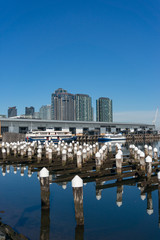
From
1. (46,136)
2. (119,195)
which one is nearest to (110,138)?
(46,136)

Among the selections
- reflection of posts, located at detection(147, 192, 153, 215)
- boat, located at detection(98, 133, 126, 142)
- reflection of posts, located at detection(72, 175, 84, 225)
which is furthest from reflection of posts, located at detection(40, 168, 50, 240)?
boat, located at detection(98, 133, 126, 142)

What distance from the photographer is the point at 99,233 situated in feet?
37.9

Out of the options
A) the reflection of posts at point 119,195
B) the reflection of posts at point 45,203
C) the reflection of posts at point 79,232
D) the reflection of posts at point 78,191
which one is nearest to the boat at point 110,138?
the reflection of posts at point 119,195

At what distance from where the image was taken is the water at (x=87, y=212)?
37.9 ft

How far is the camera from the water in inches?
455

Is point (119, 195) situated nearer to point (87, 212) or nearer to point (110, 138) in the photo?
point (87, 212)

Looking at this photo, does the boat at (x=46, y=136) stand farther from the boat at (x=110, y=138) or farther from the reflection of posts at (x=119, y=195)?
the reflection of posts at (x=119, y=195)

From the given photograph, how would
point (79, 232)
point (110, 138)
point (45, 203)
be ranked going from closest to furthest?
point (79, 232) → point (45, 203) → point (110, 138)

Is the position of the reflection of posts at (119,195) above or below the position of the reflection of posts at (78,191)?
below

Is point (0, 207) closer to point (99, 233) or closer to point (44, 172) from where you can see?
point (44, 172)

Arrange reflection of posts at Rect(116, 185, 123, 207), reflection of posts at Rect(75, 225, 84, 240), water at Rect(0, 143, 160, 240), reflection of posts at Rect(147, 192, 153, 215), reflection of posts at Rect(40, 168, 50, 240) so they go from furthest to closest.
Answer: reflection of posts at Rect(116, 185, 123, 207)
reflection of posts at Rect(147, 192, 153, 215)
reflection of posts at Rect(40, 168, 50, 240)
water at Rect(0, 143, 160, 240)
reflection of posts at Rect(75, 225, 84, 240)

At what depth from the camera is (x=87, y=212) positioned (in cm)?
1439

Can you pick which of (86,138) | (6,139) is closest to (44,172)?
(6,139)

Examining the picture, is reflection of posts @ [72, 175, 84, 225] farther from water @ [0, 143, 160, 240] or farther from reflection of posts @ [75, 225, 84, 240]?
reflection of posts @ [75, 225, 84, 240]
